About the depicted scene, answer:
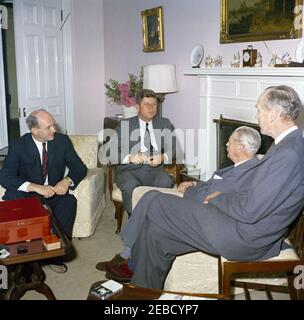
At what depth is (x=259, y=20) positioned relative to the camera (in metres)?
3.34

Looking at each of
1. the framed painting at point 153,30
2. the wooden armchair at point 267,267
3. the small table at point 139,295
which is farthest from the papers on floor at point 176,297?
the framed painting at point 153,30

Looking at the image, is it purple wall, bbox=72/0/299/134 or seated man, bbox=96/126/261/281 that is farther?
purple wall, bbox=72/0/299/134

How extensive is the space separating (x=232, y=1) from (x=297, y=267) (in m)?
2.45

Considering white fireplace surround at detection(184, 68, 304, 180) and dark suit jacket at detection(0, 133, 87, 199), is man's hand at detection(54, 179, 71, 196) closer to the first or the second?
dark suit jacket at detection(0, 133, 87, 199)

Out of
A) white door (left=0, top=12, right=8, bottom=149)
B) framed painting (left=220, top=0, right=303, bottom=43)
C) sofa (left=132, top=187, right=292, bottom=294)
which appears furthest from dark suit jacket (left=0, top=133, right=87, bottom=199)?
white door (left=0, top=12, right=8, bottom=149)

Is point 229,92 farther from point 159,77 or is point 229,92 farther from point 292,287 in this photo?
point 292,287

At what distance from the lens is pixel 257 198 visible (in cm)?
188

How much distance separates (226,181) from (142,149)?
1.18m

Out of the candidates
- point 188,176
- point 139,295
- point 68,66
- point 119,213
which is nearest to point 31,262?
point 139,295

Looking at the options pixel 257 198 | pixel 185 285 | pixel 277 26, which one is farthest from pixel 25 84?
pixel 257 198

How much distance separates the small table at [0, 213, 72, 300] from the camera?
6.57 feet

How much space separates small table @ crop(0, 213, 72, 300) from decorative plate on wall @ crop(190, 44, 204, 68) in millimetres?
2377

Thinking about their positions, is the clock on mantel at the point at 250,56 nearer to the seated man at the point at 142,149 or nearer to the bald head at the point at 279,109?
the seated man at the point at 142,149

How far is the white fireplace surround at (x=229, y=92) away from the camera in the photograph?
3120 millimetres
